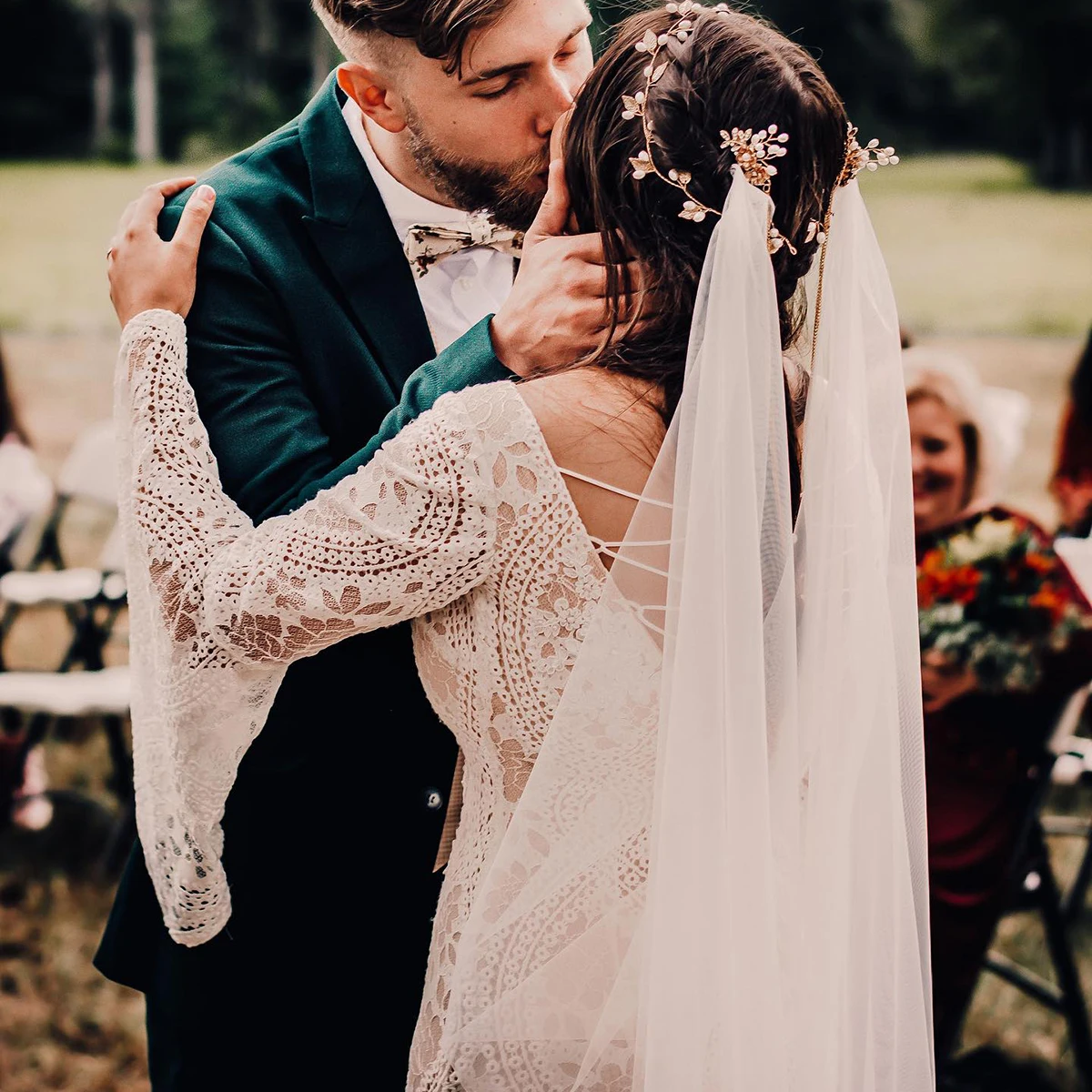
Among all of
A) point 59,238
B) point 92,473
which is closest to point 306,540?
point 92,473

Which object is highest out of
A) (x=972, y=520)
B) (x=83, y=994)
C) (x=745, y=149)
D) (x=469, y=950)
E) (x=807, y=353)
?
(x=745, y=149)

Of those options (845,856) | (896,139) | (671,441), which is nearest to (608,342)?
(671,441)

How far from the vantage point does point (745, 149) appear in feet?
4.36

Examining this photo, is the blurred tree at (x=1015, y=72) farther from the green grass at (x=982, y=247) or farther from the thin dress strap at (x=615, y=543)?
the thin dress strap at (x=615, y=543)

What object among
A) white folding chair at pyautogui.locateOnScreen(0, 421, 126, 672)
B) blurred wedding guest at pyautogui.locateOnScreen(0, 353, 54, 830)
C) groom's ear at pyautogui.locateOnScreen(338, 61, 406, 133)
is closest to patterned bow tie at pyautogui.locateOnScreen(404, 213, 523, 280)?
groom's ear at pyautogui.locateOnScreen(338, 61, 406, 133)

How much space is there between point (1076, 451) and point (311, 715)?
4094 mm

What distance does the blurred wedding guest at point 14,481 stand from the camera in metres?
4.68

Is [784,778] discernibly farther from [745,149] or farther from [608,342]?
[745,149]

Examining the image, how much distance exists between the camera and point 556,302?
4.71 ft

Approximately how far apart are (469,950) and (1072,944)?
318 centimetres

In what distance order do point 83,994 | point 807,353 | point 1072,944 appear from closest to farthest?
point 807,353 → point 83,994 → point 1072,944

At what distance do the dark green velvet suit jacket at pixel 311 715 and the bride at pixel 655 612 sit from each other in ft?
0.35

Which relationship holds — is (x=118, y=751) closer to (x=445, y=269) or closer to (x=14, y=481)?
(x=14, y=481)

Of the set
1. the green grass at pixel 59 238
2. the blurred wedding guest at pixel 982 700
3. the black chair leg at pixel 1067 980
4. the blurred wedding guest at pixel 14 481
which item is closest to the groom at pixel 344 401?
the blurred wedding guest at pixel 982 700
